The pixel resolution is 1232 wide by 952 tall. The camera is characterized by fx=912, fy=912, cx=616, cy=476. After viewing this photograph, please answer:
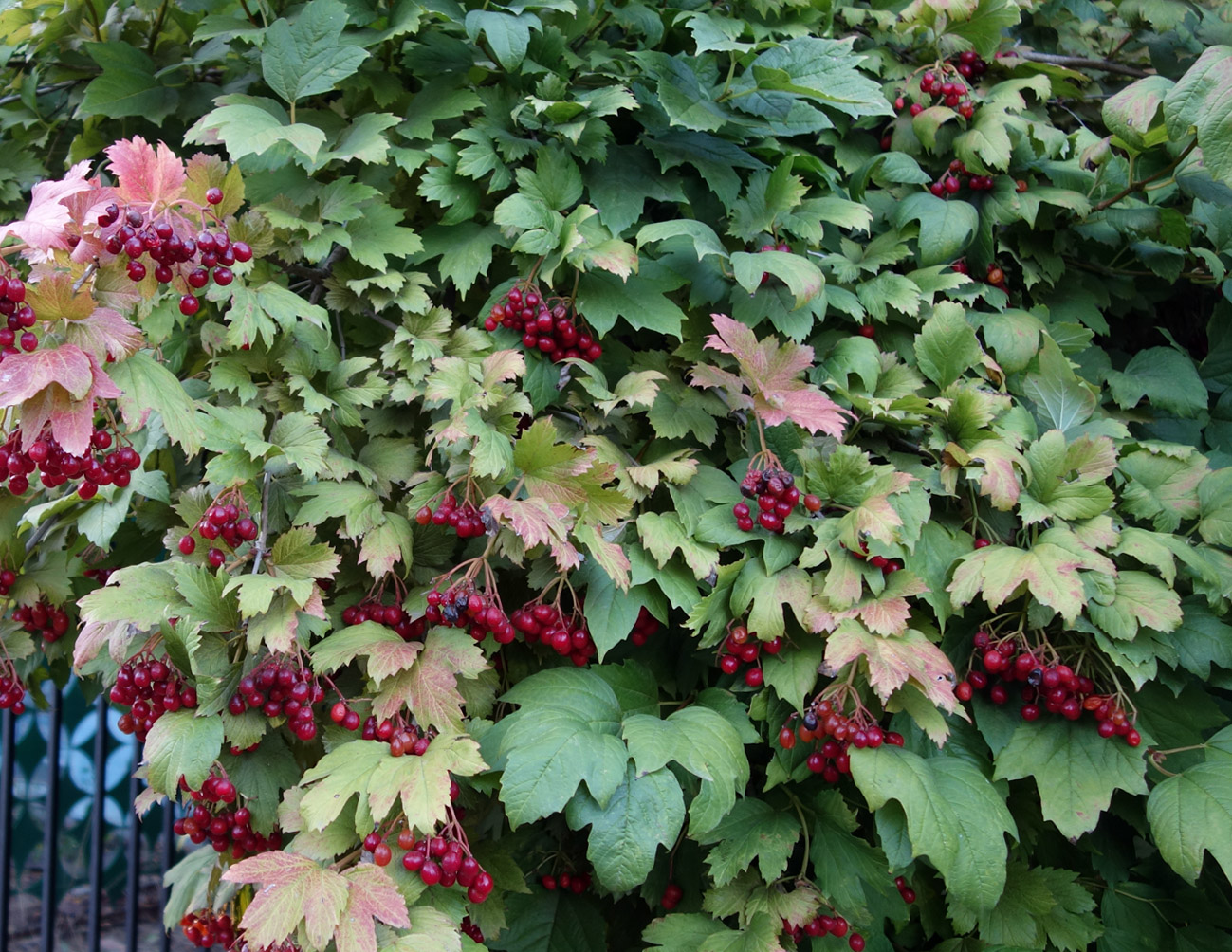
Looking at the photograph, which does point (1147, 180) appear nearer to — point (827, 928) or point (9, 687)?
point (827, 928)

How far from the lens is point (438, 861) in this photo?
1.63 metres

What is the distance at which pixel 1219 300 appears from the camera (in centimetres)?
260

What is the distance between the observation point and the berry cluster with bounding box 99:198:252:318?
1.58 meters

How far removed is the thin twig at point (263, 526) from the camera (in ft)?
5.79

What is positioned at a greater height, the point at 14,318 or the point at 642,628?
the point at 14,318

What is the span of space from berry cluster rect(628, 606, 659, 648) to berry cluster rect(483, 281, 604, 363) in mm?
594

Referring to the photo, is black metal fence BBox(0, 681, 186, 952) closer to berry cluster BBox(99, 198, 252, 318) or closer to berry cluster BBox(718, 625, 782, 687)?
berry cluster BBox(99, 198, 252, 318)

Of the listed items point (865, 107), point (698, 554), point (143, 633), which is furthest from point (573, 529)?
point (865, 107)

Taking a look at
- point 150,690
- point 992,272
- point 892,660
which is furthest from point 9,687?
point 992,272

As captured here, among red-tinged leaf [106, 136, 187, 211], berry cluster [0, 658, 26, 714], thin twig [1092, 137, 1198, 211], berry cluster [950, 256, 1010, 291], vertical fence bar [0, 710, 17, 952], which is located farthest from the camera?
vertical fence bar [0, 710, 17, 952]

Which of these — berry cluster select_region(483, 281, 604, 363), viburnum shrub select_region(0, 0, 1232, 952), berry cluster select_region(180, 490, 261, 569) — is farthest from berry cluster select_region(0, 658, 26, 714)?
berry cluster select_region(483, 281, 604, 363)

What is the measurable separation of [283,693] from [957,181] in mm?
2051

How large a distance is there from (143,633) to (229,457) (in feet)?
1.28

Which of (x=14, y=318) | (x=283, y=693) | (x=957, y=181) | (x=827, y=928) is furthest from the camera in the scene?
(x=957, y=181)
